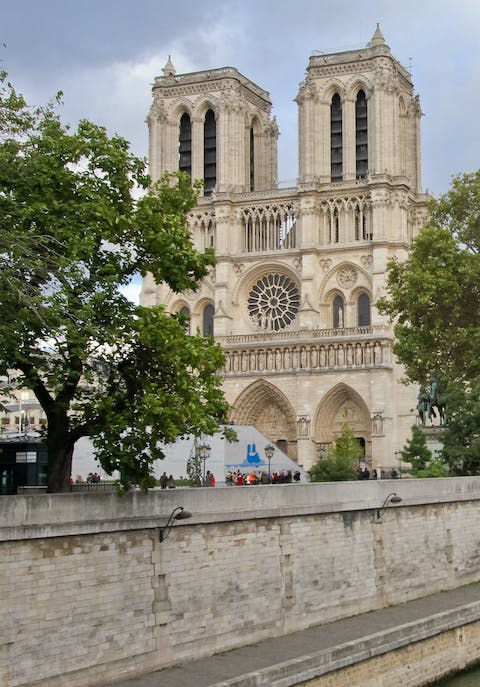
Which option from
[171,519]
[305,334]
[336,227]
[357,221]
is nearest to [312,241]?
[336,227]

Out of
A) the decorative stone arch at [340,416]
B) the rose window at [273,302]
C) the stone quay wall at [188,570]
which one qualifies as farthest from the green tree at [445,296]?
the rose window at [273,302]

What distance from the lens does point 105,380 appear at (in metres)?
17.7

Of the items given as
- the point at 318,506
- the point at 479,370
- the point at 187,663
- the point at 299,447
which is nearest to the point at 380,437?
the point at 299,447

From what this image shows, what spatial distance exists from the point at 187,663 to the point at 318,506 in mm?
4209

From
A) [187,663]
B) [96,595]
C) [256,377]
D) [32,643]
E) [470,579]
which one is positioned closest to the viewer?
[32,643]

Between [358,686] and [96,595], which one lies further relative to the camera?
[358,686]

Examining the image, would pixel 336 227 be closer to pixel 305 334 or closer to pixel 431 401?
pixel 305 334

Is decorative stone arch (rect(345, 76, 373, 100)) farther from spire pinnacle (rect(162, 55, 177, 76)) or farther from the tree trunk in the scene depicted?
the tree trunk

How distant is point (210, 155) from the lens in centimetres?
5953

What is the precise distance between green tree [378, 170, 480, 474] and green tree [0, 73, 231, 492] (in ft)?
52.5

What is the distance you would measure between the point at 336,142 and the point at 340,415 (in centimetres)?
1378

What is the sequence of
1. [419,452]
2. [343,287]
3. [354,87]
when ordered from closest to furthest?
[419,452] < [343,287] < [354,87]

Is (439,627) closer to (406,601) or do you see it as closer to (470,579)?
(406,601)

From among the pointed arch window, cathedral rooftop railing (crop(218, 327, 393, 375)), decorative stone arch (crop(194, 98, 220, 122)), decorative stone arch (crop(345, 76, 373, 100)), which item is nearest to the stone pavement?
cathedral rooftop railing (crop(218, 327, 393, 375))
